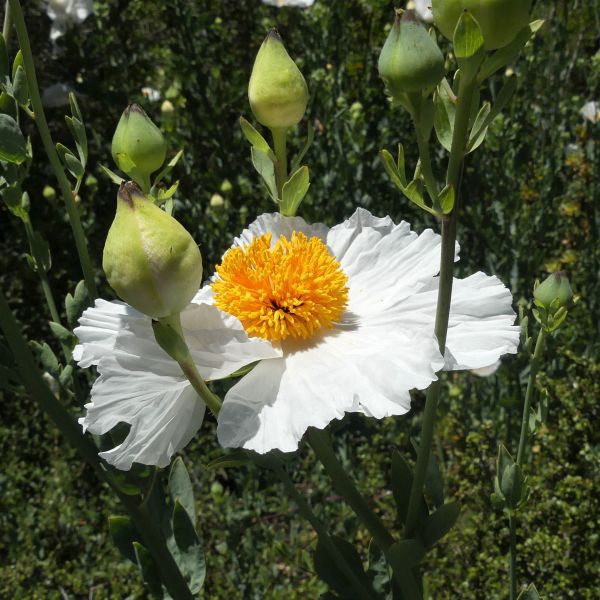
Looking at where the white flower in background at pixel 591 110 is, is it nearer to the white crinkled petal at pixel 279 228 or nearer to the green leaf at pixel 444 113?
the white crinkled petal at pixel 279 228

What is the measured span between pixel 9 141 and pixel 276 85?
1.31 feet

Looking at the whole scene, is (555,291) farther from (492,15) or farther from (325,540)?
(492,15)

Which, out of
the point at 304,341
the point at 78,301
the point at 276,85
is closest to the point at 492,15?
the point at 276,85

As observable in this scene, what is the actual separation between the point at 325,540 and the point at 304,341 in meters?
0.27

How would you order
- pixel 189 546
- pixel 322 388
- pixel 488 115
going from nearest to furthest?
pixel 488 115, pixel 322 388, pixel 189 546

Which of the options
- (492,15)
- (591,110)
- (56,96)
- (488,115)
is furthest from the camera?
(56,96)

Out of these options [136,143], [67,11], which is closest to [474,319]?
[136,143]

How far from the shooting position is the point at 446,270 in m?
0.74

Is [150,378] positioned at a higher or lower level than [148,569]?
higher

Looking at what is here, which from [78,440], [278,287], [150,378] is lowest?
[78,440]

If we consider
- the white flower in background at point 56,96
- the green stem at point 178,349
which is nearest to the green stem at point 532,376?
the green stem at point 178,349

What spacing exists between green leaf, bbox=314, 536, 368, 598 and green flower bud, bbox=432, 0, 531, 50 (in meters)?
0.74

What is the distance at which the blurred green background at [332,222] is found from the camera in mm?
Result: 2164

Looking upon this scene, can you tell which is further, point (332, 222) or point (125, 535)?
point (332, 222)
